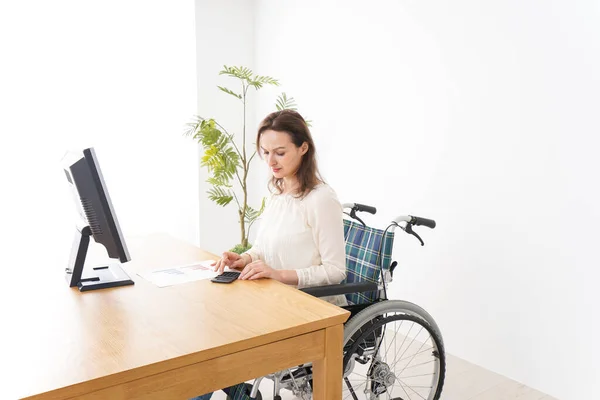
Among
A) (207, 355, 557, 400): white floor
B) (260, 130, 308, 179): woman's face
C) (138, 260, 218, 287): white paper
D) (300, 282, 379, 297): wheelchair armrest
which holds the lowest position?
(207, 355, 557, 400): white floor

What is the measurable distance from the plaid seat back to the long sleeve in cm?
16

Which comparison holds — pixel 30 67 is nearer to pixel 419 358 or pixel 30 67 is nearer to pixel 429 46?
pixel 429 46

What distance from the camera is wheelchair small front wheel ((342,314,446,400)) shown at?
1.71 meters

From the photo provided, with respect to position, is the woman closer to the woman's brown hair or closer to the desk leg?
the woman's brown hair

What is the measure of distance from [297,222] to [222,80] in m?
2.38

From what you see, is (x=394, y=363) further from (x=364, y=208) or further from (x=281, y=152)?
(x=281, y=152)

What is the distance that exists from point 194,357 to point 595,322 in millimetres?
1781

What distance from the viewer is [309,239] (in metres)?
1.85

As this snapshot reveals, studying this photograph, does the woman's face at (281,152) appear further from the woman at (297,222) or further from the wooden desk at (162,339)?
the wooden desk at (162,339)

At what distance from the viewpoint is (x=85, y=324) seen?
4.28 ft

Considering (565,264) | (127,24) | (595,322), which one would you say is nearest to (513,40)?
(565,264)

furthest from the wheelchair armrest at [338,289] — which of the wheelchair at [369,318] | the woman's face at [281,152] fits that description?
the woman's face at [281,152]

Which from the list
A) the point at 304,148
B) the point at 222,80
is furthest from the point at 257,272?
the point at 222,80

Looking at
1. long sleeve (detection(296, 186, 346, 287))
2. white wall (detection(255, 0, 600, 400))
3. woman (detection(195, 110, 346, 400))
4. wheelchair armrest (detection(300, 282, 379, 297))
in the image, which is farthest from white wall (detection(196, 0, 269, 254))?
wheelchair armrest (detection(300, 282, 379, 297))
